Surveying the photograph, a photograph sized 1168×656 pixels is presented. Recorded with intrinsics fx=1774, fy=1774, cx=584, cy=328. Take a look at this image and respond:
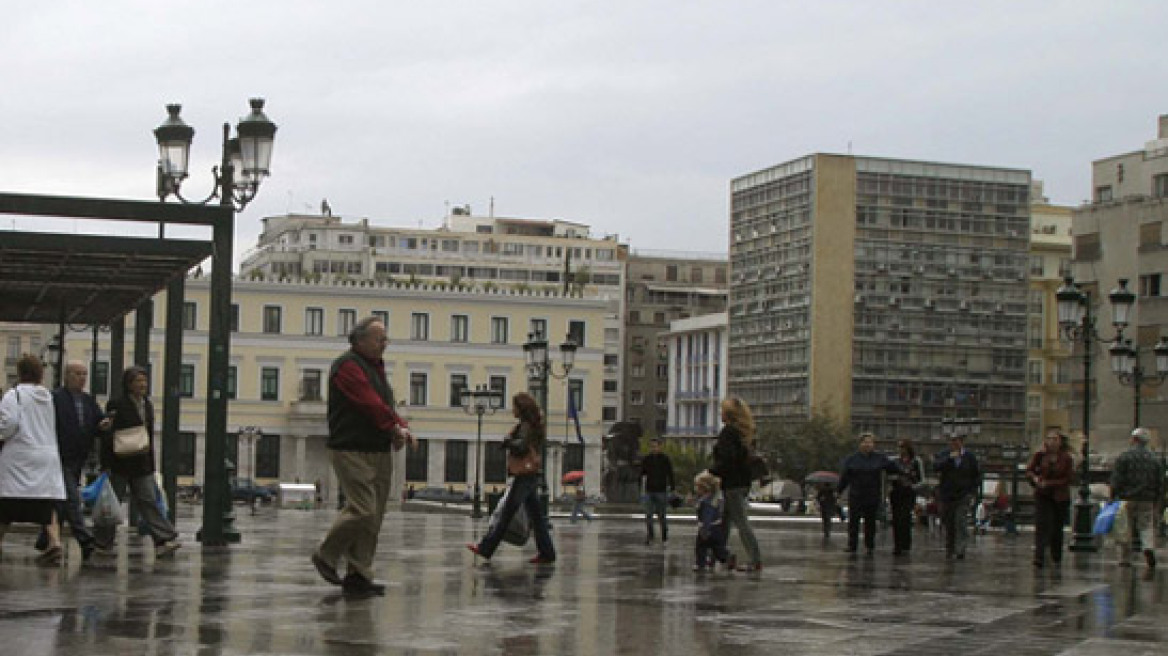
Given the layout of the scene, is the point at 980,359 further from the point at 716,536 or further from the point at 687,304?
the point at 716,536

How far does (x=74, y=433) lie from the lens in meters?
14.9

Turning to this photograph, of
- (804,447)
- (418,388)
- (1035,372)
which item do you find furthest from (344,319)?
(1035,372)

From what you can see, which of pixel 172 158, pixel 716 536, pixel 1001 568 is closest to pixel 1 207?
pixel 172 158

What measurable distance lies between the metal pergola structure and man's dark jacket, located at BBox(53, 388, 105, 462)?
104 inches

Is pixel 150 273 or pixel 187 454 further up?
pixel 150 273

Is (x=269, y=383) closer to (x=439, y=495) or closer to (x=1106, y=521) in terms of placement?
(x=439, y=495)

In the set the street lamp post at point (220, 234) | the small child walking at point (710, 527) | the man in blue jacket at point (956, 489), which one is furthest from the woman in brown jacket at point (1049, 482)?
the street lamp post at point (220, 234)

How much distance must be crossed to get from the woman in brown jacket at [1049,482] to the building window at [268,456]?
211 feet

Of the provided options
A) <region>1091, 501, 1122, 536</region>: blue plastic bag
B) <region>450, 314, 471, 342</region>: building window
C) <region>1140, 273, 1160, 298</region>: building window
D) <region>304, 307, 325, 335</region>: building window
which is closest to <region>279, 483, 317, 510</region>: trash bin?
<region>304, 307, 325, 335</region>: building window

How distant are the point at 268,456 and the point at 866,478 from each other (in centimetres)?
6286

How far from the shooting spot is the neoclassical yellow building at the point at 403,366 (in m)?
81.1

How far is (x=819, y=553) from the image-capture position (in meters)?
21.8

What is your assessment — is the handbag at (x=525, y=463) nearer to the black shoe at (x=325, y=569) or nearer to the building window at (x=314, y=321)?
the black shoe at (x=325, y=569)

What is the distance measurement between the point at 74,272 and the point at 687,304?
116787mm
